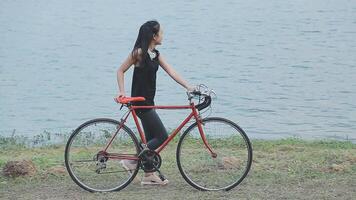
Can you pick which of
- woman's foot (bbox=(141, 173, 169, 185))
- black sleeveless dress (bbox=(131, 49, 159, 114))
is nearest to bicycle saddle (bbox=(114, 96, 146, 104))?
black sleeveless dress (bbox=(131, 49, 159, 114))

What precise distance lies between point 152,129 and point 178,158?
1.25ft

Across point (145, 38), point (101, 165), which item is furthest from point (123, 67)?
point (101, 165)

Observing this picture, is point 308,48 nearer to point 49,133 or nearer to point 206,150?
point 49,133

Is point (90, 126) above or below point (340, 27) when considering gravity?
above

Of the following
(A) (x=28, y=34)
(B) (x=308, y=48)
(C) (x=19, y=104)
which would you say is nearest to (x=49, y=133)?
(C) (x=19, y=104)

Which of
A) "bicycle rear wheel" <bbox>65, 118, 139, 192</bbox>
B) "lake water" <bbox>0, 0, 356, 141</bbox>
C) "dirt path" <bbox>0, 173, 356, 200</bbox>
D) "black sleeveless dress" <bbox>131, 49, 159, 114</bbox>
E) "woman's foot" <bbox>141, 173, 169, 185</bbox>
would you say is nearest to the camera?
"dirt path" <bbox>0, 173, 356, 200</bbox>

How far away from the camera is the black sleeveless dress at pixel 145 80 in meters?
7.56

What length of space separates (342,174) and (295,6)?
25.8m

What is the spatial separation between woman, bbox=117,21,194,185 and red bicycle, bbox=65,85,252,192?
0.06 metres

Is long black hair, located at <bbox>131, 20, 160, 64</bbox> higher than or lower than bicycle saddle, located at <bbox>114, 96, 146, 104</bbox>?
higher

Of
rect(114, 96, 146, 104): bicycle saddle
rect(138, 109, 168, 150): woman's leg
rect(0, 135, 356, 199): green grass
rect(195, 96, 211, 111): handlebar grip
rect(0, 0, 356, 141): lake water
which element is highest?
rect(114, 96, 146, 104): bicycle saddle

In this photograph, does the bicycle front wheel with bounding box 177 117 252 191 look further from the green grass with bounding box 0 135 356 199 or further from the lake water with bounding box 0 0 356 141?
the lake water with bounding box 0 0 356 141

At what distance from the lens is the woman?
296 inches

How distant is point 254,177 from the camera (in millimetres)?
8211
